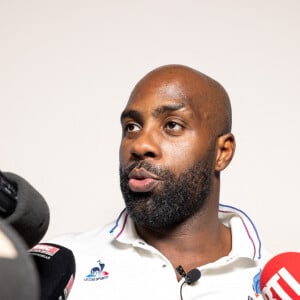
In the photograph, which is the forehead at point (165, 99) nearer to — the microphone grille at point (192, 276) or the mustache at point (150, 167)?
the mustache at point (150, 167)

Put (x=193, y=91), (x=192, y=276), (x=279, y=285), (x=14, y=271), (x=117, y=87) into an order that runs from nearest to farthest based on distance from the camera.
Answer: (x=14, y=271), (x=279, y=285), (x=192, y=276), (x=193, y=91), (x=117, y=87)

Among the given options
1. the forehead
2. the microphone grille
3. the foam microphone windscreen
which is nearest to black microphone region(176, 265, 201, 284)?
the microphone grille

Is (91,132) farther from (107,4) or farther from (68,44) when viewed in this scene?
(107,4)

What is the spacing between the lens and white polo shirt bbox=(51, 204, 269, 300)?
111cm

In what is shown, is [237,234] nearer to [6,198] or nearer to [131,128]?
[131,128]

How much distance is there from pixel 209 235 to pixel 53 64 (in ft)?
2.64

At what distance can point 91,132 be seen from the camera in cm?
166

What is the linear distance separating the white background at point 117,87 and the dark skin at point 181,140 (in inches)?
16.4

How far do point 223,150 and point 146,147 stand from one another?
226 millimetres

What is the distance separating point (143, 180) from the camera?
1.13m

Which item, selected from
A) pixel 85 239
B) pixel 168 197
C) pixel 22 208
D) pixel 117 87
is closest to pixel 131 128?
pixel 168 197

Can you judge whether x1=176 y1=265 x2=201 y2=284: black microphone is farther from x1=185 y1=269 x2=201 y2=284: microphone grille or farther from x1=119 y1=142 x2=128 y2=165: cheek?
x1=119 y1=142 x2=128 y2=165: cheek

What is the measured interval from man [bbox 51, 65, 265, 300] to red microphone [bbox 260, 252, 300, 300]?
0.25 m

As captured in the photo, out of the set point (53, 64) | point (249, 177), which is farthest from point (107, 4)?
point (249, 177)
